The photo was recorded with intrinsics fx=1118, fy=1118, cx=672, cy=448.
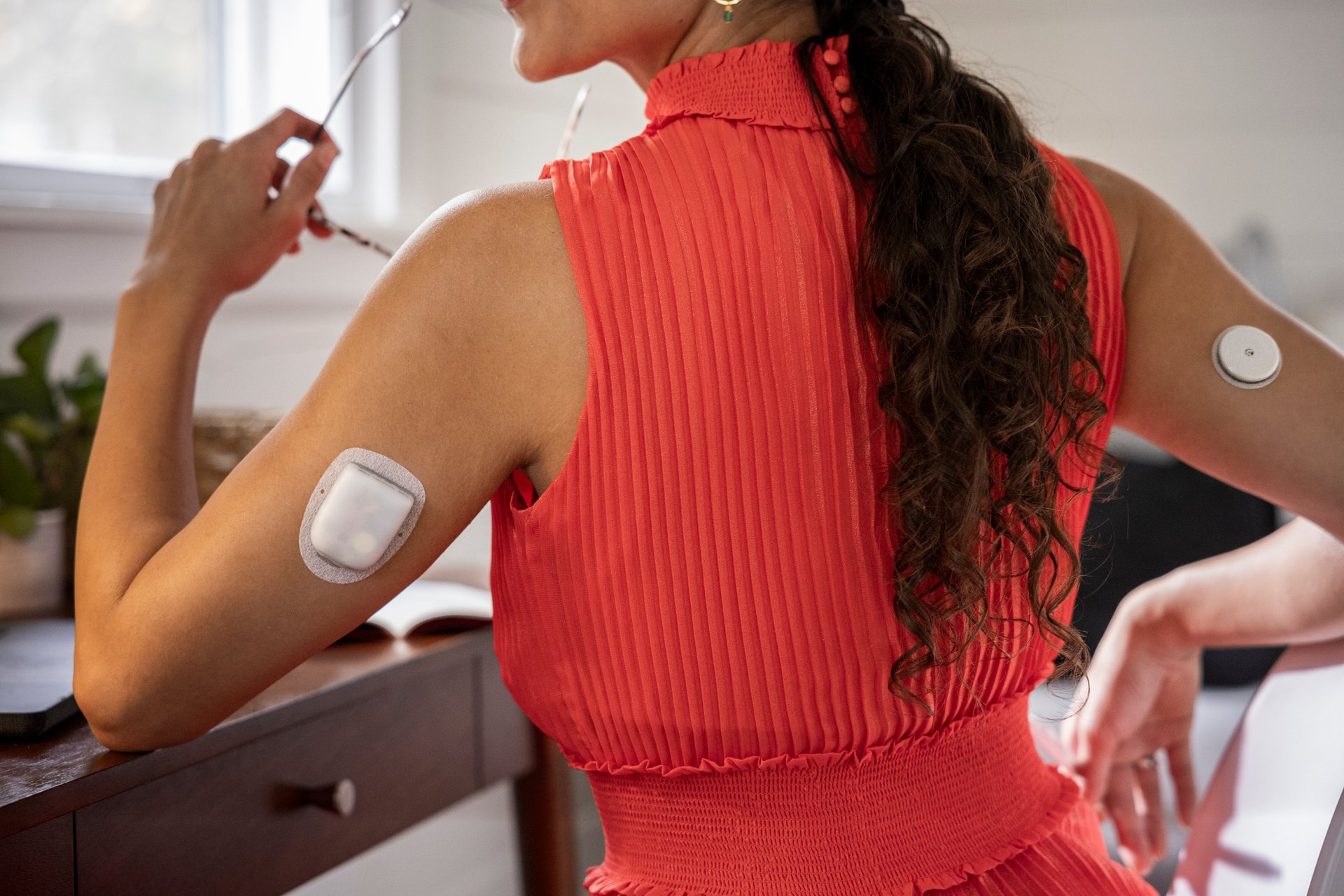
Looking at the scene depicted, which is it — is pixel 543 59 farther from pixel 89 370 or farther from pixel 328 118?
pixel 89 370

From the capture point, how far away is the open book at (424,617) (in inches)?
42.1

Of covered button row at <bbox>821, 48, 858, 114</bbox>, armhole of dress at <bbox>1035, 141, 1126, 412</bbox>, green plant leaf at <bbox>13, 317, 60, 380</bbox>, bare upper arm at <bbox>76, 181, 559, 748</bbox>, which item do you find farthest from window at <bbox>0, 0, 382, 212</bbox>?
armhole of dress at <bbox>1035, 141, 1126, 412</bbox>

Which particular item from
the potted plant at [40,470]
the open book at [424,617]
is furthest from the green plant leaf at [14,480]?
the open book at [424,617]

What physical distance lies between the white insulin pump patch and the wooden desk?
0.27m

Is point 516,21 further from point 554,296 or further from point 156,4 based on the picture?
point 156,4

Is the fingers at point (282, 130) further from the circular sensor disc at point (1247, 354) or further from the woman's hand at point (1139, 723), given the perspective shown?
the woman's hand at point (1139, 723)

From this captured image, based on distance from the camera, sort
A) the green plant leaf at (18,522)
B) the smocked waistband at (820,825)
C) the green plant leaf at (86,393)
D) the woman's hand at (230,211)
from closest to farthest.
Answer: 1. the smocked waistband at (820,825)
2. the woman's hand at (230,211)
3. the green plant leaf at (18,522)
4. the green plant leaf at (86,393)

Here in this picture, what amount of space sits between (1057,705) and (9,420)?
133 cm

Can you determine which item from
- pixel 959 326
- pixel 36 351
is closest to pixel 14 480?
pixel 36 351

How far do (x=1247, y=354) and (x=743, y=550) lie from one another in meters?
0.37

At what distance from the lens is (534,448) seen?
0.60 metres

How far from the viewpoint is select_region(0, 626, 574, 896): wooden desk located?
2.30ft

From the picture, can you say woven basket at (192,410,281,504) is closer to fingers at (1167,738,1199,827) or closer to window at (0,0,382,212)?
window at (0,0,382,212)

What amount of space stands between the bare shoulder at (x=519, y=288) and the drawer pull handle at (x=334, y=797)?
0.48 meters
